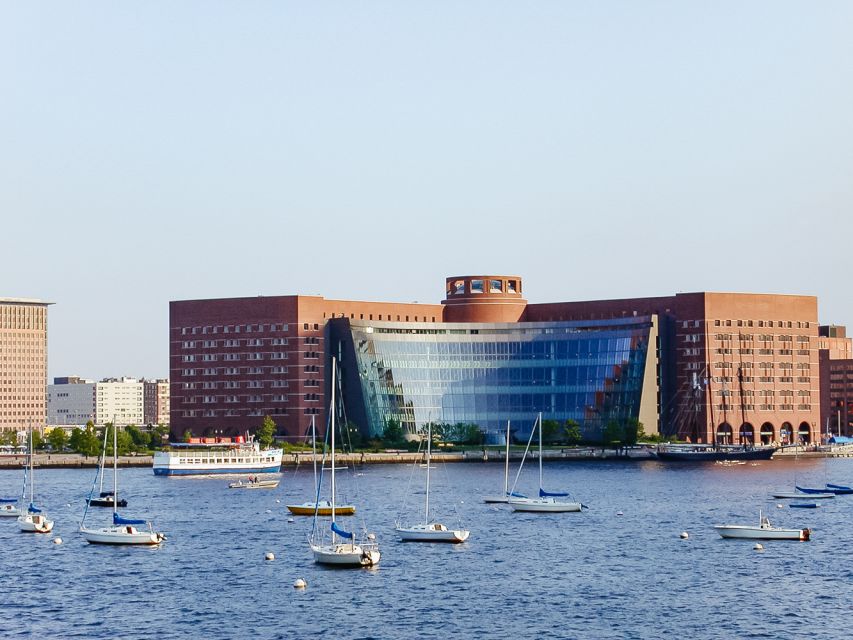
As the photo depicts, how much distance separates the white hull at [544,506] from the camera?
134625mm

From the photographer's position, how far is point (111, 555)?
103375mm

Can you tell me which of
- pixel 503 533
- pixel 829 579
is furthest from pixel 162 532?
pixel 829 579

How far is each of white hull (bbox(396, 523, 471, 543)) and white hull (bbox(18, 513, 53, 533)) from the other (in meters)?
30.1

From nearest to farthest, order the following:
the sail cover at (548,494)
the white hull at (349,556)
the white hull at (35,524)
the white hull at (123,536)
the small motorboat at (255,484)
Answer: the white hull at (349,556) < the white hull at (123,536) < the white hull at (35,524) < the sail cover at (548,494) < the small motorboat at (255,484)

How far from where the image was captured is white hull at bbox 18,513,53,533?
11900cm

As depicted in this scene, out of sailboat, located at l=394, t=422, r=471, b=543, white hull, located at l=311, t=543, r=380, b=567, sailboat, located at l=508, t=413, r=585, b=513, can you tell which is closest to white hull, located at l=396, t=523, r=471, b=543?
sailboat, located at l=394, t=422, r=471, b=543

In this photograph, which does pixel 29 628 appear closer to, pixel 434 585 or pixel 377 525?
pixel 434 585

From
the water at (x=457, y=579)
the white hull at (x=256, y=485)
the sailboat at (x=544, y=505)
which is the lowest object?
the water at (x=457, y=579)

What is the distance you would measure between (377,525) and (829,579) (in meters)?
41.9

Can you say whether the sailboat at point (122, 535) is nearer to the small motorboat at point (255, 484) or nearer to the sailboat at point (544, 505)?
the sailboat at point (544, 505)

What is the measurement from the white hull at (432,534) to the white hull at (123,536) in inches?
703

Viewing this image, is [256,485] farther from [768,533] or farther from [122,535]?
[768,533]

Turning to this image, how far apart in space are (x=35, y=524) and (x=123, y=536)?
14.9 meters

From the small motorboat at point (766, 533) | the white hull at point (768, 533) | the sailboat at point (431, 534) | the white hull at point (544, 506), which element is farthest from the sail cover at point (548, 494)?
the sailboat at point (431, 534)
